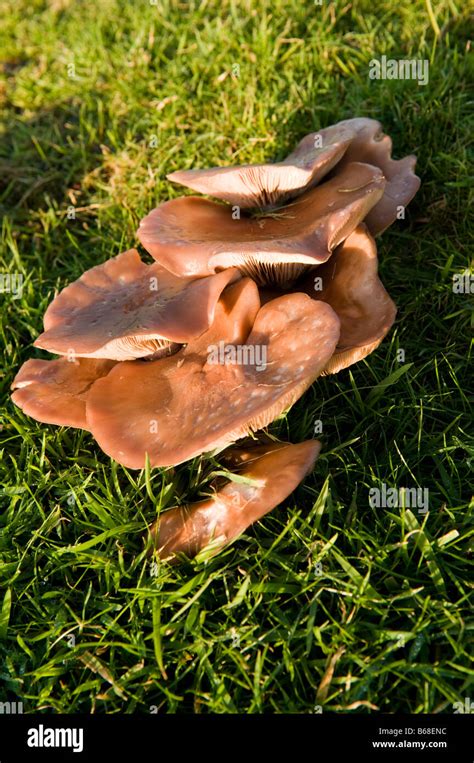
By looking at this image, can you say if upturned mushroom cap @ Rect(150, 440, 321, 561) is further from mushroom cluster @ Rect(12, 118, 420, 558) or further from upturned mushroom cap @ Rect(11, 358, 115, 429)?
upturned mushroom cap @ Rect(11, 358, 115, 429)

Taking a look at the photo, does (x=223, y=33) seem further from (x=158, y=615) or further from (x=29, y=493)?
(x=158, y=615)

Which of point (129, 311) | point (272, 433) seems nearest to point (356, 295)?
point (272, 433)

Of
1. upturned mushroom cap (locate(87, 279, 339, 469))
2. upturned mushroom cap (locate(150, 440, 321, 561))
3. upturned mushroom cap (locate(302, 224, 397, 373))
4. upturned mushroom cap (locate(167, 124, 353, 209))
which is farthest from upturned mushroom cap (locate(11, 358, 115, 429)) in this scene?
upturned mushroom cap (locate(302, 224, 397, 373))

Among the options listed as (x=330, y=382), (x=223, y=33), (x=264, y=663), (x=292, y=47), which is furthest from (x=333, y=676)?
(x=223, y=33)

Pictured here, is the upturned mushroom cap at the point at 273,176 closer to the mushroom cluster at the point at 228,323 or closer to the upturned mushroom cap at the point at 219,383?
the mushroom cluster at the point at 228,323

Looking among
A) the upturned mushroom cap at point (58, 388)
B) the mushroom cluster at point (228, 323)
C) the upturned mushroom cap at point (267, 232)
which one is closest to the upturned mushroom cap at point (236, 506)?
the mushroom cluster at point (228, 323)

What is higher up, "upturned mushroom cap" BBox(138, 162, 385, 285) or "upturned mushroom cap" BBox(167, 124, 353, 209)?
"upturned mushroom cap" BBox(167, 124, 353, 209)

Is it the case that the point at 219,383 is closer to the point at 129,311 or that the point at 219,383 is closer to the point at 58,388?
the point at 129,311
